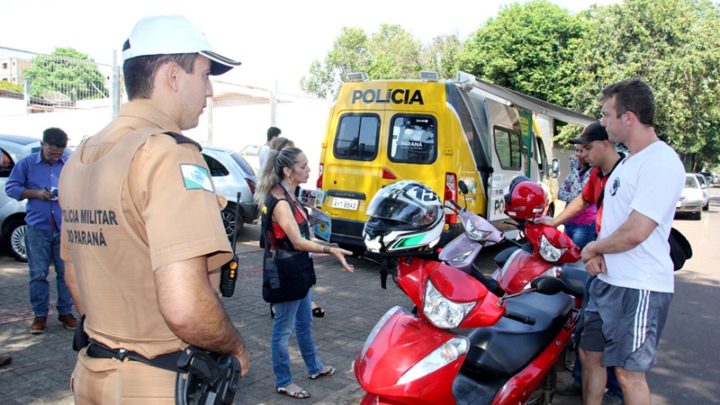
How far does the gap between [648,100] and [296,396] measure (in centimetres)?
292

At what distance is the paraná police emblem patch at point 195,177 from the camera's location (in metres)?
1.51

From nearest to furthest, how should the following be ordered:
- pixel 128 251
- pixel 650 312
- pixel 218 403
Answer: pixel 128 251, pixel 218 403, pixel 650 312

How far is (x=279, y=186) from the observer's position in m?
3.81

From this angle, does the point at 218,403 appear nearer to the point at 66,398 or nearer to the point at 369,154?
the point at 66,398

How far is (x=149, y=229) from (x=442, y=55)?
1518 inches

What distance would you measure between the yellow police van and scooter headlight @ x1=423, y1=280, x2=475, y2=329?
4.77 metres

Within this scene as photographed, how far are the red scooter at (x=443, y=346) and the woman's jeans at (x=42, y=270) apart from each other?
12.1 ft

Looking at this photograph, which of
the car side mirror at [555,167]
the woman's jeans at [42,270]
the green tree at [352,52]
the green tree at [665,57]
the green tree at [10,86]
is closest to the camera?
the woman's jeans at [42,270]

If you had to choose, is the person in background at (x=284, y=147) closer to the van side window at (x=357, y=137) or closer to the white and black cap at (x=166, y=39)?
the white and black cap at (x=166, y=39)

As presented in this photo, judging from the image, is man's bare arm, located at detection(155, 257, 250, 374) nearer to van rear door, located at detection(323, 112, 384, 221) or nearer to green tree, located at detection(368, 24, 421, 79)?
van rear door, located at detection(323, 112, 384, 221)

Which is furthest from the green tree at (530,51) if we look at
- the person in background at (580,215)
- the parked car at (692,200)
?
the person in background at (580,215)

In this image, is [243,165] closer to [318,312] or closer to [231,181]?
[231,181]

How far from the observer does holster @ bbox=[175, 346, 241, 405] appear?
1577 millimetres

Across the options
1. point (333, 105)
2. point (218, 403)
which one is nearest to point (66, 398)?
point (218, 403)
